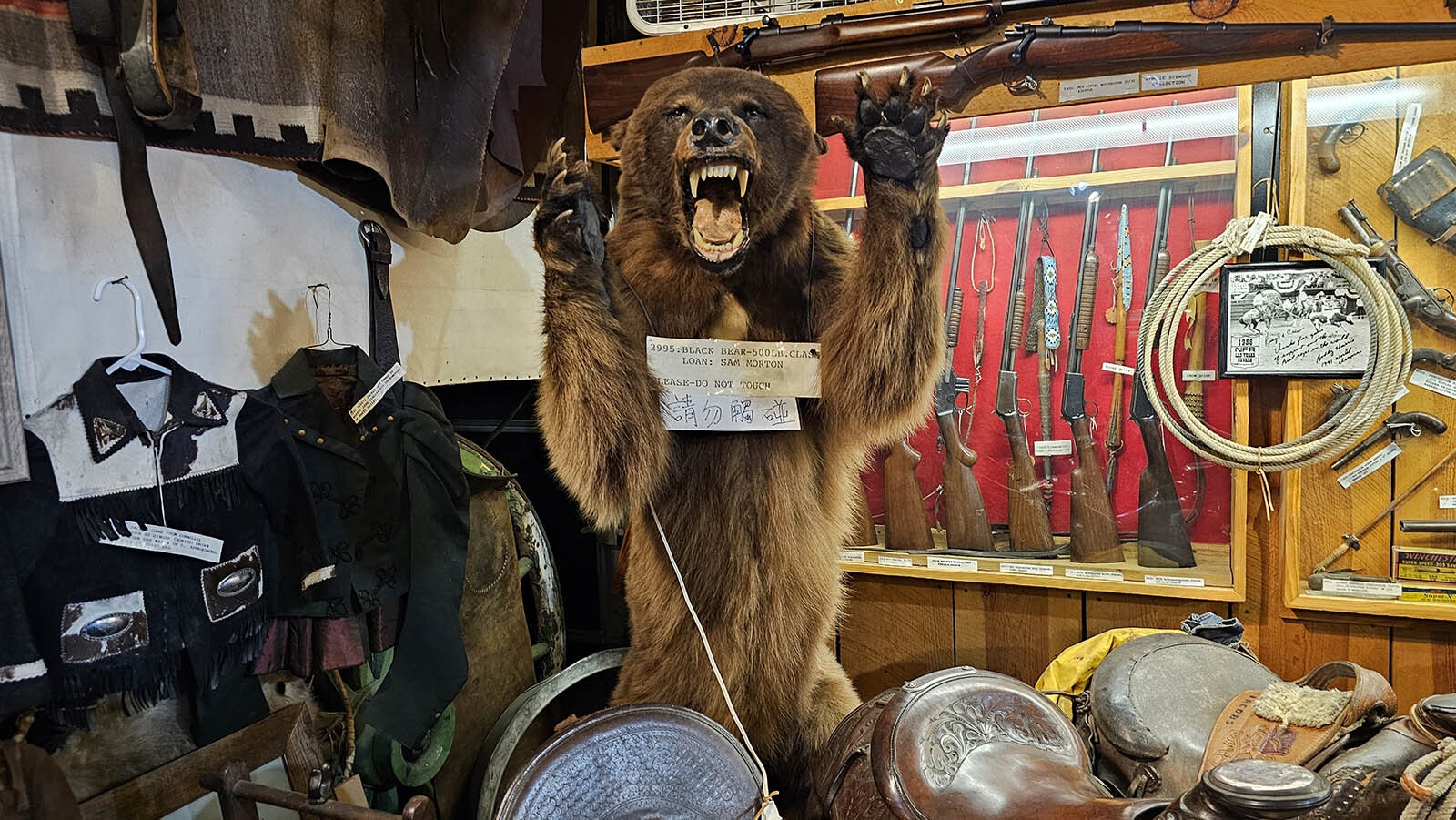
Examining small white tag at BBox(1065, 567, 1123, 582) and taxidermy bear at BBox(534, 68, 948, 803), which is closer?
taxidermy bear at BBox(534, 68, 948, 803)

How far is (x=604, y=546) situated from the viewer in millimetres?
2418

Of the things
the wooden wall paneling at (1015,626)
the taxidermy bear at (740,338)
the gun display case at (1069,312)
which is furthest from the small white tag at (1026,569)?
the taxidermy bear at (740,338)

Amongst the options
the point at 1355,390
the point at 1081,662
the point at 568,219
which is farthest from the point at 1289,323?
the point at 568,219

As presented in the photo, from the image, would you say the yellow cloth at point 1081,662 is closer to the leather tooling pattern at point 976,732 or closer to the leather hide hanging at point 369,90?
the leather tooling pattern at point 976,732

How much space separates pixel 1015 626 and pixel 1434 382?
1215 millimetres

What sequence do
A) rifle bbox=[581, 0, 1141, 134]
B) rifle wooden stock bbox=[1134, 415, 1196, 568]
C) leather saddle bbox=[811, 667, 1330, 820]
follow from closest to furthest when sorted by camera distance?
1. leather saddle bbox=[811, 667, 1330, 820]
2. rifle bbox=[581, 0, 1141, 134]
3. rifle wooden stock bbox=[1134, 415, 1196, 568]

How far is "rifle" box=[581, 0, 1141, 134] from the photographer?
169 centimetres

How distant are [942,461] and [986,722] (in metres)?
1.36

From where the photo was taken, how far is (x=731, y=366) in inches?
54.4

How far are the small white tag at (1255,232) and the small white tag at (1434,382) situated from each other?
510 millimetres

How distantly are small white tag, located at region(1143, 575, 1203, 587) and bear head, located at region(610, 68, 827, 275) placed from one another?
1.53 meters

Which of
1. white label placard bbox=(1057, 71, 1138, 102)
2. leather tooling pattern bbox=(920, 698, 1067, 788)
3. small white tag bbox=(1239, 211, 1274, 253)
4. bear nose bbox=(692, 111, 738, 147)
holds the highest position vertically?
white label placard bbox=(1057, 71, 1138, 102)

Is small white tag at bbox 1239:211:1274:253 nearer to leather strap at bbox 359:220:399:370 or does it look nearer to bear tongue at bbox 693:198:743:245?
bear tongue at bbox 693:198:743:245

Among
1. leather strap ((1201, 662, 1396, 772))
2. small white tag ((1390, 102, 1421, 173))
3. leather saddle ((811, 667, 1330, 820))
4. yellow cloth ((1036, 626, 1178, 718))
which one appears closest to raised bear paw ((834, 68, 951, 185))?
leather saddle ((811, 667, 1330, 820))
